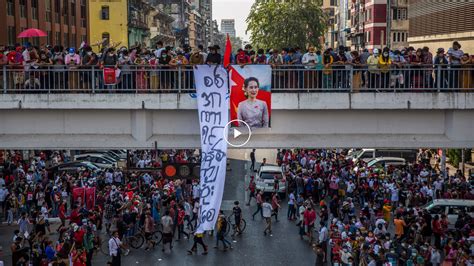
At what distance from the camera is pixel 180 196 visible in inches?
1246

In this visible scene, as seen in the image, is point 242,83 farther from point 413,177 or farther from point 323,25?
A: point 323,25

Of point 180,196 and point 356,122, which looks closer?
point 356,122

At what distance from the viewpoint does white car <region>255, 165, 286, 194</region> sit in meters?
35.3

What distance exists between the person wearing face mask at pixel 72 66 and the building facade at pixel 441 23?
2497cm

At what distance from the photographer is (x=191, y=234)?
2698 centimetres

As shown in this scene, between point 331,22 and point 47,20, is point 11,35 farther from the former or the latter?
point 331,22

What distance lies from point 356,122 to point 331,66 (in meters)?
1.71

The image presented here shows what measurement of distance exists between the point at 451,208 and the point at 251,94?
11868 millimetres

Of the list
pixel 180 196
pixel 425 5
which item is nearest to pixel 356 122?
pixel 180 196

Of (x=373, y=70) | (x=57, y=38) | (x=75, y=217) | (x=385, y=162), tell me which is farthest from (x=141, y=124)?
(x=57, y=38)

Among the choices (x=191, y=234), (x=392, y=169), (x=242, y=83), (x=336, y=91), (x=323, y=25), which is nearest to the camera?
(x=242, y=83)

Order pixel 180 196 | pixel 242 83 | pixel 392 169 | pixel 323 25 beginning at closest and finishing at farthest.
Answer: pixel 242 83 → pixel 180 196 → pixel 392 169 → pixel 323 25

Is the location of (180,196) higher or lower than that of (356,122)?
lower

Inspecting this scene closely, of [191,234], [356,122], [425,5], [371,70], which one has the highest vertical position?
[425,5]
